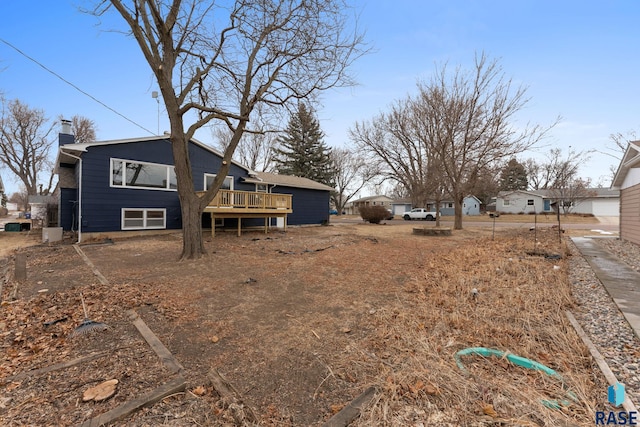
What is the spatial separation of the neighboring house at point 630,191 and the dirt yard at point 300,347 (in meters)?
6.44

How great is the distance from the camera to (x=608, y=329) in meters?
3.10

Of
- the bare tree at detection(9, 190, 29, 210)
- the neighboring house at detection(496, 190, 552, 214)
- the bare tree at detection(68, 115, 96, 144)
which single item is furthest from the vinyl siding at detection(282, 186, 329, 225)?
the bare tree at detection(9, 190, 29, 210)

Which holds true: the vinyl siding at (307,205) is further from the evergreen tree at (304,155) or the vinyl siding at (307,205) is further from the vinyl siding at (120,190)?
the evergreen tree at (304,155)

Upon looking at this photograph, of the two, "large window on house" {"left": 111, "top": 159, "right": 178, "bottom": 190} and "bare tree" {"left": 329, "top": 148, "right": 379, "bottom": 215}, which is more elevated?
"bare tree" {"left": 329, "top": 148, "right": 379, "bottom": 215}

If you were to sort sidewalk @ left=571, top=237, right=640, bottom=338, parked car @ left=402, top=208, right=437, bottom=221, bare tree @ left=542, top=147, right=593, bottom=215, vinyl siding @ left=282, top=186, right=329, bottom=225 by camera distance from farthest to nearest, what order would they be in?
bare tree @ left=542, top=147, right=593, bottom=215
parked car @ left=402, top=208, right=437, bottom=221
vinyl siding @ left=282, top=186, right=329, bottom=225
sidewalk @ left=571, top=237, right=640, bottom=338

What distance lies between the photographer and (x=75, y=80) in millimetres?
9211

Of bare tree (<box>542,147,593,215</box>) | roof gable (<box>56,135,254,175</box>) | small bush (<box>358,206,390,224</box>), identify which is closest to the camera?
roof gable (<box>56,135,254,175</box>)

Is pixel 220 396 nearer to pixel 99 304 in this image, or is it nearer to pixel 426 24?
pixel 99 304

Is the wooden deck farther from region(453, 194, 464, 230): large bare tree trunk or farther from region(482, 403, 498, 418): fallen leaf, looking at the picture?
region(482, 403, 498, 418): fallen leaf

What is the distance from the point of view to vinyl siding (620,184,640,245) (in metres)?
9.24

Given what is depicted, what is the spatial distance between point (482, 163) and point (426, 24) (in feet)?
29.5

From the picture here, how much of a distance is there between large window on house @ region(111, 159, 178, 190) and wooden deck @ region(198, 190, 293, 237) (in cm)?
174

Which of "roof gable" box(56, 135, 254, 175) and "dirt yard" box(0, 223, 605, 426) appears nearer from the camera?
"dirt yard" box(0, 223, 605, 426)

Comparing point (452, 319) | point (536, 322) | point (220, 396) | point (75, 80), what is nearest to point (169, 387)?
point (220, 396)
